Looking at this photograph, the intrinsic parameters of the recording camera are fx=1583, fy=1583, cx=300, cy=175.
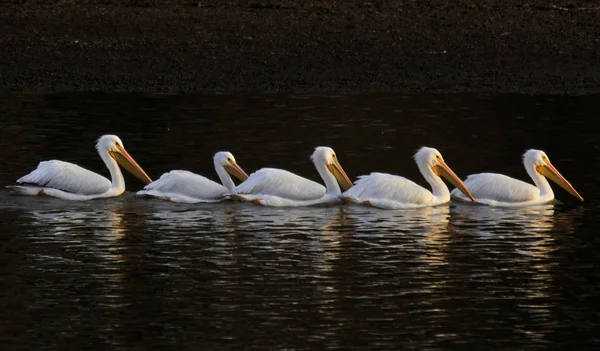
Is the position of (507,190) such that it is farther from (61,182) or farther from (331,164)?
(61,182)

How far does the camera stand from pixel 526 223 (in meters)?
13.3

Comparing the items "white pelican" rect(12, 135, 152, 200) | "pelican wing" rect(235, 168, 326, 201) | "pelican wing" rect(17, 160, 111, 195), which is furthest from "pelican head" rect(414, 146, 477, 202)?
"pelican wing" rect(17, 160, 111, 195)

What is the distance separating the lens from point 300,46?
73.9 feet

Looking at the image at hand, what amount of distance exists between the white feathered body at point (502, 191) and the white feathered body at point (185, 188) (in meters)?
2.31

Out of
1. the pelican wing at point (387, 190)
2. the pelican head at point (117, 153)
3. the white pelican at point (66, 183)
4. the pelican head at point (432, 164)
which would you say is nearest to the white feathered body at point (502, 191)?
the pelican head at point (432, 164)

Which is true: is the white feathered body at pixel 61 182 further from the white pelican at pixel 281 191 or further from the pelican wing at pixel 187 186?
the white pelican at pixel 281 191

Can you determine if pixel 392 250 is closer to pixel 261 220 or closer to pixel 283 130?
pixel 261 220

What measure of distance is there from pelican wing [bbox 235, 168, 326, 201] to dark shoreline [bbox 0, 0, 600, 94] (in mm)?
7035

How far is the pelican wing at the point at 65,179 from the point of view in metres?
14.2

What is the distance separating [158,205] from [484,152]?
4.42 metres

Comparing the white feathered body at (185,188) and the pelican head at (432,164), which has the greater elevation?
the pelican head at (432,164)

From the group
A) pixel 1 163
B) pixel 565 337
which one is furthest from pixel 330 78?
pixel 565 337

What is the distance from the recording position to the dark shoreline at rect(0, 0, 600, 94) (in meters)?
21.4

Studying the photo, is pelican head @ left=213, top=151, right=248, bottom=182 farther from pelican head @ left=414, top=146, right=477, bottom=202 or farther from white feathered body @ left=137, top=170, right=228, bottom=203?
pelican head @ left=414, top=146, right=477, bottom=202
